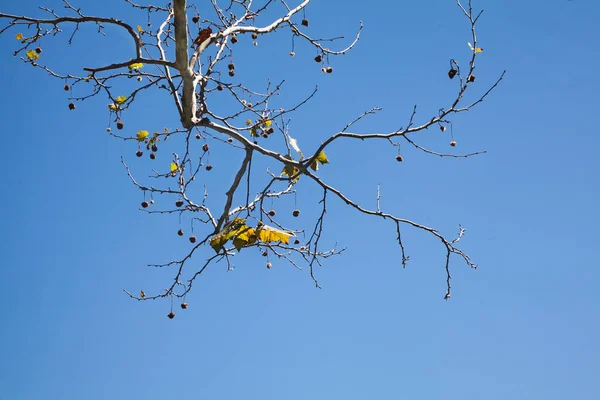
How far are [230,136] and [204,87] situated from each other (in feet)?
2.11

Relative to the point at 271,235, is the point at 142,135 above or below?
above

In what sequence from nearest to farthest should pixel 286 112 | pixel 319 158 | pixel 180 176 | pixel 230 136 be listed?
pixel 319 158 < pixel 230 136 < pixel 286 112 < pixel 180 176

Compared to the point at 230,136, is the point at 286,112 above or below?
above

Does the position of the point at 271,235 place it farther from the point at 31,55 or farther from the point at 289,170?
the point at 31,55

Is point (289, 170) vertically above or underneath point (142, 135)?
underneath

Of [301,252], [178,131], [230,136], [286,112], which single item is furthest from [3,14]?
[301,252]

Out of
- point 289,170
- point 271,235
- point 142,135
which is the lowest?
point 271,235

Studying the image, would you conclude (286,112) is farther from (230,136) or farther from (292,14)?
(292,14)

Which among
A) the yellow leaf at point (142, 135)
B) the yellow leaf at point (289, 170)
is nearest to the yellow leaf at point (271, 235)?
the yellow leaf at point (289, 170)

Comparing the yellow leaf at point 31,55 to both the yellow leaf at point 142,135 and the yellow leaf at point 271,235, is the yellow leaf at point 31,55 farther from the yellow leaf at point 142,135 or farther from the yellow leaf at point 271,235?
the yellow leaf at point 271,235

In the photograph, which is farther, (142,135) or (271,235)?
(142,135)

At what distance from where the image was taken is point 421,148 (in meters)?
5.14

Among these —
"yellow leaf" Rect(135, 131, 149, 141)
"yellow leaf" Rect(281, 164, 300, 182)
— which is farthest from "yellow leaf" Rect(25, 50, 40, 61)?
Result: "yellow leaf" Rect(281, 164, 300, 182)

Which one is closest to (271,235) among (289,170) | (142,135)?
(289,170)
